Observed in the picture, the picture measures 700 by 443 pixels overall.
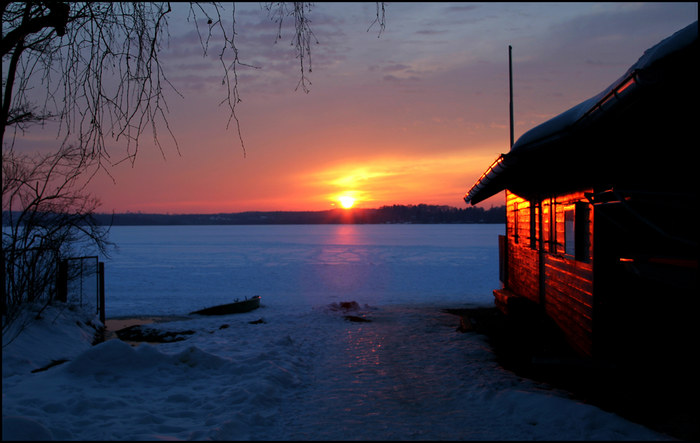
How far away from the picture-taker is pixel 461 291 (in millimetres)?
19766

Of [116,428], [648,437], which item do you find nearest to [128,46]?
[116,428]

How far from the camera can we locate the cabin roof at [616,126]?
3.25 metres

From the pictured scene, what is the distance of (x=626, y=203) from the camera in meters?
4.36

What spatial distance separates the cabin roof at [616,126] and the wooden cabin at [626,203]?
1 centimetres

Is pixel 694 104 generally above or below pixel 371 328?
above

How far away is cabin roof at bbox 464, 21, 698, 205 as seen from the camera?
3252 millimetres

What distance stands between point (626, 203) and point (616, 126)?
3.03 ft

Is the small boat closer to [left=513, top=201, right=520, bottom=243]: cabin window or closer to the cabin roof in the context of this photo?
[left=513, top=201, right=520, bottom=243]: cabin window

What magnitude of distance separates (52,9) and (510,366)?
7.47m

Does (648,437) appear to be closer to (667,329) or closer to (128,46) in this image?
(667,329)

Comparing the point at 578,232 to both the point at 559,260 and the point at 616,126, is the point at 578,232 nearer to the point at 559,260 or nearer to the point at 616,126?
the point at 559,260

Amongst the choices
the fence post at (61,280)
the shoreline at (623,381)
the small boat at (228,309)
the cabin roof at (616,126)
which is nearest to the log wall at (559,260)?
the shoreline at (623,381)

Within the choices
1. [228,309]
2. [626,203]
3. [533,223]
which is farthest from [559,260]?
[228,309]

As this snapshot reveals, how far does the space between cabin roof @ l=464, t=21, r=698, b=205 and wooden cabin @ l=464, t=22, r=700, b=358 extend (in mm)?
11
